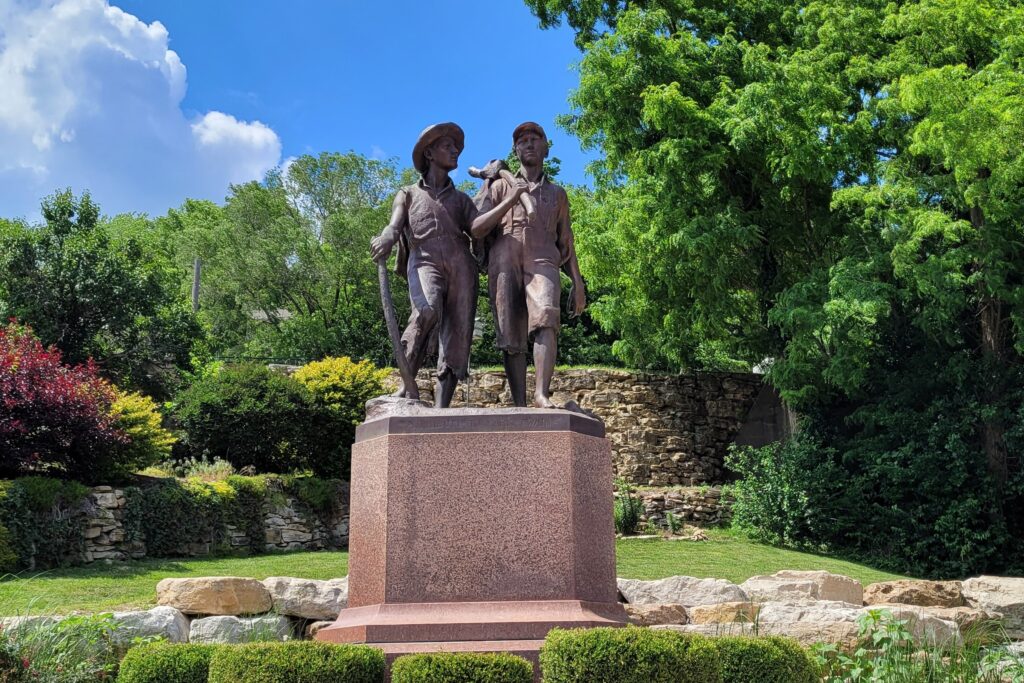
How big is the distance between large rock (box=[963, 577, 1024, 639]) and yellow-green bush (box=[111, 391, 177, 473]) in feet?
36.9

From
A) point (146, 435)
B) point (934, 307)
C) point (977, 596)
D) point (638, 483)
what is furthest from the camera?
point (638, 483)

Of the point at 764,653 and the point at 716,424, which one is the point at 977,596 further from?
the point at 716,424

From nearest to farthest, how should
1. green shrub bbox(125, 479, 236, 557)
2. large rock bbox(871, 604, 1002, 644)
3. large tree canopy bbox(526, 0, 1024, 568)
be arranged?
large rock bbox(871, 604, 1002, 644), green shrub bbox(125, 479, 236, 557), large tree canopy bbox(526, 0, 1024, 568)

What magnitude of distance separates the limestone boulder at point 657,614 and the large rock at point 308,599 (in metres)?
2.36

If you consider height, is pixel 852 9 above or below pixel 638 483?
above

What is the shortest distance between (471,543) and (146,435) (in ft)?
35.4

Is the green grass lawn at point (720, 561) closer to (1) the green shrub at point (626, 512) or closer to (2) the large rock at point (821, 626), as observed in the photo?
(1) the green shrub at point (626, 512)

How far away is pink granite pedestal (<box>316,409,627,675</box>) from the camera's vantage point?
6.21 meters

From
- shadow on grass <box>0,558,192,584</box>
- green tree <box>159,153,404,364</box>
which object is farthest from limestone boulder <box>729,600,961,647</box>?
green tree <box>159,153,404,364</box>

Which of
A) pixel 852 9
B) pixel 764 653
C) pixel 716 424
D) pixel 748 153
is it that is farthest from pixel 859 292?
A: pixel 764 653

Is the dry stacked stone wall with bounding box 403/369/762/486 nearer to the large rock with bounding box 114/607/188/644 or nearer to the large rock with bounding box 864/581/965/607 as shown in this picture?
the large rock with bounding box 864/581/965/607

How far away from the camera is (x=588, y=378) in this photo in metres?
23.6

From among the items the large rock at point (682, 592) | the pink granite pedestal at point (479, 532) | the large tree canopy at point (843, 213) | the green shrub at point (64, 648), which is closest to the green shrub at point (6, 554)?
the green shrub at point (64, 648)

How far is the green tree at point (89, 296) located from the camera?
2144cm
